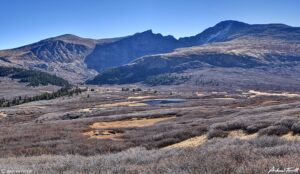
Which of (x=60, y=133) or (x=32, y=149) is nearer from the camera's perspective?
(x=32, y=149)

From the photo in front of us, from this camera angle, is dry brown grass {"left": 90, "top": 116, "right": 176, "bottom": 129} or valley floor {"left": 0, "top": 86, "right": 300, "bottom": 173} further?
dry brown grass {"left": 90, "top": 116, "right": 176, "bottom": 129}

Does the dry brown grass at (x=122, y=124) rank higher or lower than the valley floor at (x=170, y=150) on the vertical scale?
lower

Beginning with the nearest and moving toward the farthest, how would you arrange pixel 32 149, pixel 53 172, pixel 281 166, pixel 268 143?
pixel 281 166
pixel 53 172
pixel 268 143
pixel 32 149

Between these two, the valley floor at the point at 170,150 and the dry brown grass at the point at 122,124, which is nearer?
the valley floor at the point at 170,150

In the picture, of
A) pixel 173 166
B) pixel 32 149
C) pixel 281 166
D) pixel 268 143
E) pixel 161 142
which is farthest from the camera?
pixel 161 142

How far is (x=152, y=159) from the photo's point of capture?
13.6 meters

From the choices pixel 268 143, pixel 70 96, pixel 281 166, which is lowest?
pixel 70 96

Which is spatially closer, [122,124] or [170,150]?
[170,150]

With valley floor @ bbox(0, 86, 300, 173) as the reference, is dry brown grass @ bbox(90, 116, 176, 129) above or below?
below

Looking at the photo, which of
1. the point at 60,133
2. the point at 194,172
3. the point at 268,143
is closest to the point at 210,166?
the point at 194,172

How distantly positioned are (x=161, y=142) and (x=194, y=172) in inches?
615

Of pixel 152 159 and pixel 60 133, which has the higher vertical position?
pixel 152 159

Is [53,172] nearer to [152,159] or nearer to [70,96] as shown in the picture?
[152,159]

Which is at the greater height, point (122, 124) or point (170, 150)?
point (170, 150)
